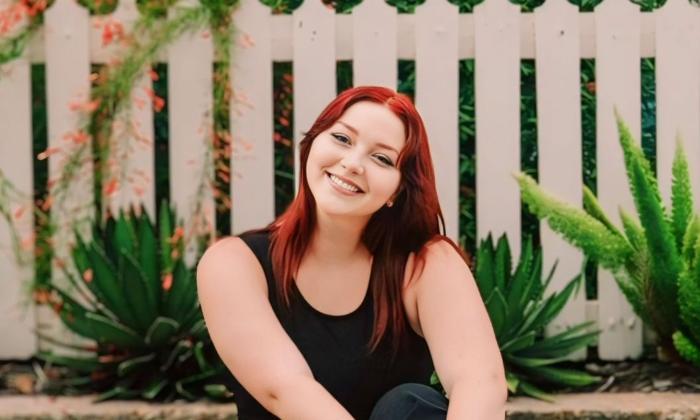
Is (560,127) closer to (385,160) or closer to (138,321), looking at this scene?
(138,321)

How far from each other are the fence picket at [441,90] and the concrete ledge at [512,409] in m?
0.78

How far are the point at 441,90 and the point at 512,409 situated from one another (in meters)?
1.12

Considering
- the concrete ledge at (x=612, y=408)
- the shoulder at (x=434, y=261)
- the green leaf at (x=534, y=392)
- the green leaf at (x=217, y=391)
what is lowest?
the concrete ledge at (x=612, y=408)

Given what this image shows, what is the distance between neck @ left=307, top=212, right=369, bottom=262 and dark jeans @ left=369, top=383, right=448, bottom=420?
325 mm

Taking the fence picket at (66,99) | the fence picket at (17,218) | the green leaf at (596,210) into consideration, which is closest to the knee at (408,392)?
the green leaf at (596,210)

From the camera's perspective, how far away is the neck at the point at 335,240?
2.93 meters

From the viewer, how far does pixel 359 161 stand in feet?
9.18

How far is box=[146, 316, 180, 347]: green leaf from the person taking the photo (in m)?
4.22

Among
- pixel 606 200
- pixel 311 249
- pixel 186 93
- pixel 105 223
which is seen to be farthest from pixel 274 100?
pixel 311 249

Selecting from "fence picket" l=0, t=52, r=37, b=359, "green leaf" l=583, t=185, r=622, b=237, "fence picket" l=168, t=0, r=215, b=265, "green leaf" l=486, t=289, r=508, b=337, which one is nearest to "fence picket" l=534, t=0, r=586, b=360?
"green leaf" l=583, t=185, r=622, b=237

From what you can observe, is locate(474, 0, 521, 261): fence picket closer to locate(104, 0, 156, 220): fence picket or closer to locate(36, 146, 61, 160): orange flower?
locate(104, 0, 156, 220): fence picket

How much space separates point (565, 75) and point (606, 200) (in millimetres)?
440

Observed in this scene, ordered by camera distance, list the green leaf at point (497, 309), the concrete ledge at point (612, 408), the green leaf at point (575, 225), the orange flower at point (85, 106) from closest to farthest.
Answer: the concrete ledge at point (612, 408) → the green leaf at point (497, 309) → the green leaf at point (575, 225) → the orange flower at point (85, 106)

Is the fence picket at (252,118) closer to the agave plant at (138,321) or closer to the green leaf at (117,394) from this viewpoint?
the agave plant at (138,321)
